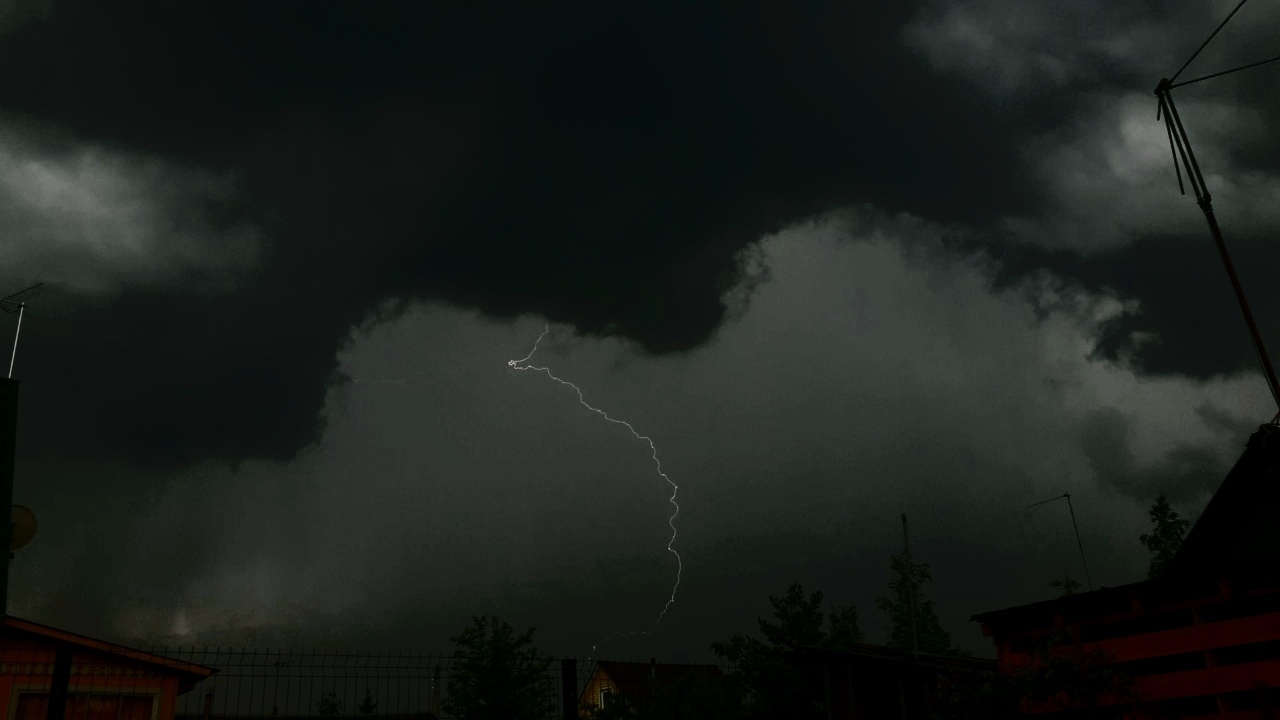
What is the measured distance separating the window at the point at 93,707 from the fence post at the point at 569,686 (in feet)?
23.5

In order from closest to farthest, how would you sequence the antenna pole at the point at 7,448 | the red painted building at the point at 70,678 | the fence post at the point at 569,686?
1. the fence post at the point at 569,686
2. the red painted building at the point at 70,678
3. the antenna pole at the point at 7,448

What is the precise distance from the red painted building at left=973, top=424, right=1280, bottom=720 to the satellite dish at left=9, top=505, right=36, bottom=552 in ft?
49.4

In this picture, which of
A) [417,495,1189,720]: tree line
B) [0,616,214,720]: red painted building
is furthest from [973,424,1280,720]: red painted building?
[0,616,214,720]: red painted building

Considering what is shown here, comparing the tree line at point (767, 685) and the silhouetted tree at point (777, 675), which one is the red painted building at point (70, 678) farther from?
the silhouetted tree at point (777, 675)

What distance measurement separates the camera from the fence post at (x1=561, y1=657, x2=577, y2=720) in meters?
9.41

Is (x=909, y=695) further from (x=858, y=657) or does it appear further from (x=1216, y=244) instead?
(x=1216, y=244)

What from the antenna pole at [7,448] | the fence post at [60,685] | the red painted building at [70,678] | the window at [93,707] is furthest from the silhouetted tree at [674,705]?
the antenna pole at [7,448]

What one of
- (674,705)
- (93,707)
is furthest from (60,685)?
(674,705)

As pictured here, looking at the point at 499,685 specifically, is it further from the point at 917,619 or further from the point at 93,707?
the point at 917,619

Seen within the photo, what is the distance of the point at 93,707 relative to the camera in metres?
13.0

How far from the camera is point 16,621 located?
12422mm

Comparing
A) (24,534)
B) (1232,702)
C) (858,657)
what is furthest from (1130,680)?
(24,534)

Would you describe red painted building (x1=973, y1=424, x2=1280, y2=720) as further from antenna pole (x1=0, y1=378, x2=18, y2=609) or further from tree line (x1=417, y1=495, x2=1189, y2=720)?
antenna pole (x1=0, y1=378, x2=18, y2=609)

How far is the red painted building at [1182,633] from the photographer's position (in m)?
9.79
